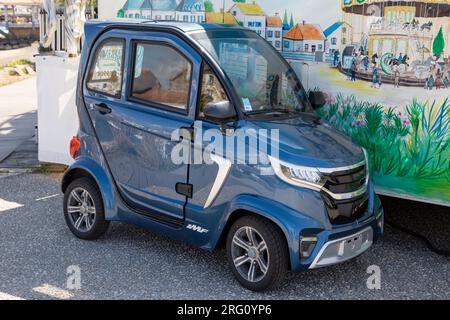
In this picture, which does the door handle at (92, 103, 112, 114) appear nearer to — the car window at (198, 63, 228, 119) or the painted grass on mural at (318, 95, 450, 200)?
the car window at (198, 63, 228, 119)

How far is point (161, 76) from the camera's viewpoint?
5242mm

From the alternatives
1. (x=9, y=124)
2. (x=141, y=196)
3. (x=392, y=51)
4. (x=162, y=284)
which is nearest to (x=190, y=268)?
(x=162, y=284)

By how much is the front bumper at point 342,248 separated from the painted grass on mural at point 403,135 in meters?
0.86

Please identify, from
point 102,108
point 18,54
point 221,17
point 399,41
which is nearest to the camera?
point 399,41

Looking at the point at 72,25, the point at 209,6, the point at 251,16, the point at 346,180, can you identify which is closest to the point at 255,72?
the point at 251,16

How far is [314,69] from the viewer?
5961 mm

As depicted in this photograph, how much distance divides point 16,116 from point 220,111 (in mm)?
9078

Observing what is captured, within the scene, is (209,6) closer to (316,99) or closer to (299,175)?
(316,99)

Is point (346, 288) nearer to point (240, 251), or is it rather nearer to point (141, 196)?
point (240, 251)

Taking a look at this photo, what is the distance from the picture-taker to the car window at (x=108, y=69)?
5.53 metres

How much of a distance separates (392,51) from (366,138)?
32.1 inches

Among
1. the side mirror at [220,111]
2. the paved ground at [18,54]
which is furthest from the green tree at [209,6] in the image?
the paved ground at [18,54]

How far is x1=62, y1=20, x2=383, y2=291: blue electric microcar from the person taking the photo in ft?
15.0

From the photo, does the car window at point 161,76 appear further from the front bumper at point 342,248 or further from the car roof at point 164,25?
the front bumper at point 342,248
